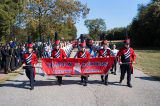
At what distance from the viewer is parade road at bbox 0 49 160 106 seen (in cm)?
1180

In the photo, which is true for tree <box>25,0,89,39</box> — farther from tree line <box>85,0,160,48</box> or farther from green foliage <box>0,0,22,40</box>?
tree line <box>85,0,160,48</box>

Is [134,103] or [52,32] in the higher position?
[52,32]

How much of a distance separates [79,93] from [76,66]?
2759 millimetres

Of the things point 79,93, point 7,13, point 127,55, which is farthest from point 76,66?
point 7,13

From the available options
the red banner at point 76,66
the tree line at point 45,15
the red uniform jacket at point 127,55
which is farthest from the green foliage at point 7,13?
the red uniform jacket at point 127,55

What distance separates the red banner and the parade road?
21.4 inches

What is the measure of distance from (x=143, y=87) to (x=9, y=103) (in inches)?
226

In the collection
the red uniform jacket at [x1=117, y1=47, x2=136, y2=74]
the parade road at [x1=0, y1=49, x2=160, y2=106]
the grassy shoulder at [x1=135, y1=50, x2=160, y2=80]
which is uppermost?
the red uniform jacket at [x1=117, y1=47, x2=136, y2=74]

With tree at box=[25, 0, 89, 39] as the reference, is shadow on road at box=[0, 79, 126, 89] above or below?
below

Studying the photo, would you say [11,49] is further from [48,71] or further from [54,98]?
[54,98]

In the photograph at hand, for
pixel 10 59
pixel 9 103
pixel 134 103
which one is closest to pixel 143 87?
pixel 134 103

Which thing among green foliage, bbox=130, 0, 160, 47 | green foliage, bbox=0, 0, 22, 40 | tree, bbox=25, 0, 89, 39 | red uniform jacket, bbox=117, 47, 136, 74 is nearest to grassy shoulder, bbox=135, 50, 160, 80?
red uniform jacket, bbox=117, 47, 136, 74

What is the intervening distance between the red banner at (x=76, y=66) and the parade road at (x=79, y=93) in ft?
1.79

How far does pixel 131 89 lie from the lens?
47.6 feet
